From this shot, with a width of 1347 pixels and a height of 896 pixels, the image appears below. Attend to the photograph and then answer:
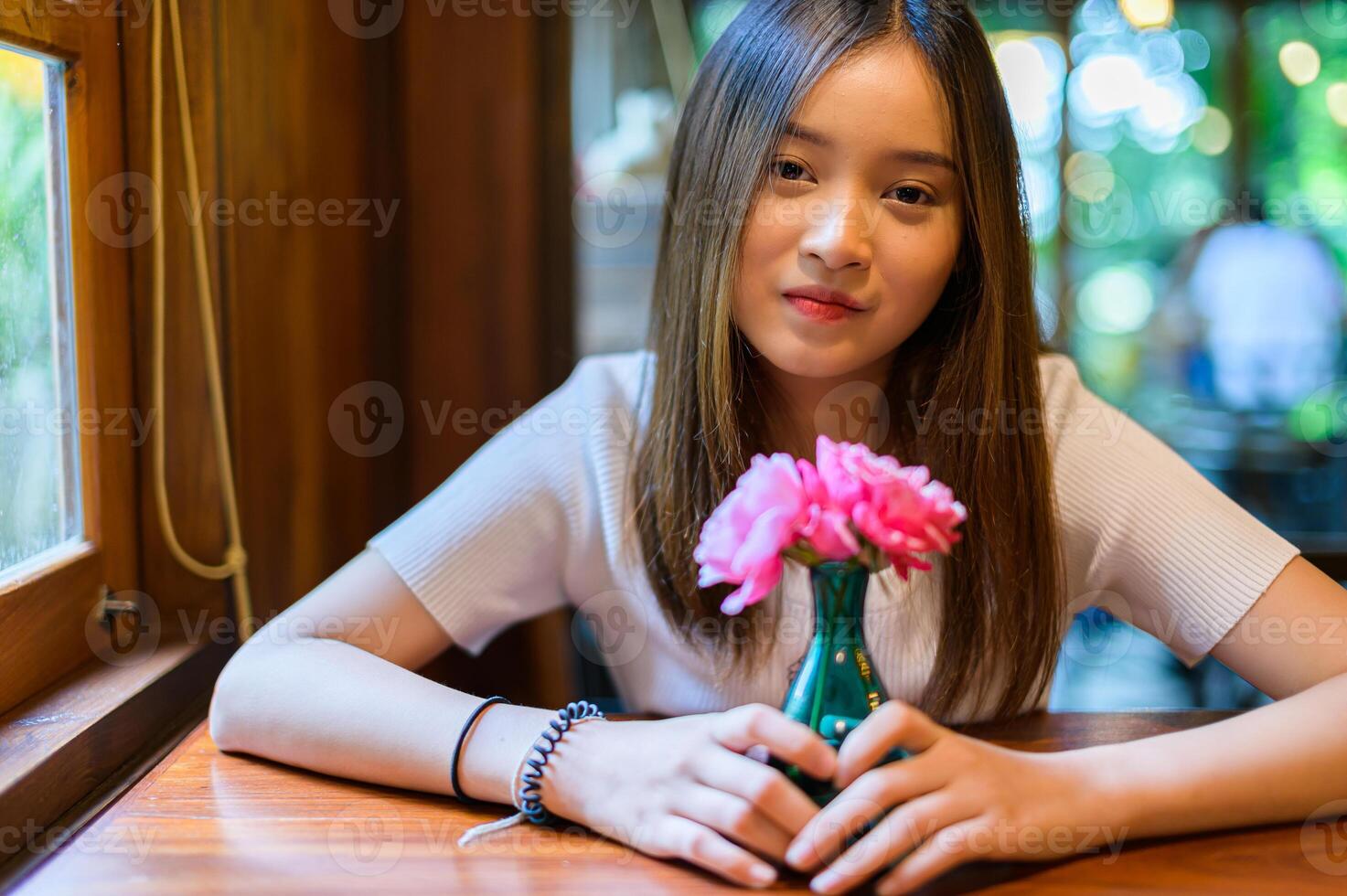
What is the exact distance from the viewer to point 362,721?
0.94 meters

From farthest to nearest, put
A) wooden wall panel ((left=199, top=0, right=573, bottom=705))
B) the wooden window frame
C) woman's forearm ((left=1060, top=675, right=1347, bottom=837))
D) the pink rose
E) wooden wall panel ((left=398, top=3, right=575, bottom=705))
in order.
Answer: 1. wooden wall panel ((left=398, top=3, right=575, bottom=705))
2. wooden wall panel ((left=199, top=0, right=573, bottom=705))
3. the wooden window frame
4. woman's forearm ((left=1060, top=675, right=1347, bottom=837))
5. the pink rose

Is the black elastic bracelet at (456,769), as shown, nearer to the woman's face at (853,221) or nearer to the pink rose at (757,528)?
the pink rose at (757,528)

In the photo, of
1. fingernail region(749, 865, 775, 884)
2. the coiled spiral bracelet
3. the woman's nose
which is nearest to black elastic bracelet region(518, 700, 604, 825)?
the coiled spiral bracelet

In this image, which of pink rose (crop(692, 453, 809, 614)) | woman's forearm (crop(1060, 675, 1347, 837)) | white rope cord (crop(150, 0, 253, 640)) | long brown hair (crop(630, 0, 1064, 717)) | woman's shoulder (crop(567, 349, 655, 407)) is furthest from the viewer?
woman's shoulder (crop(567, 349, 655, 407))

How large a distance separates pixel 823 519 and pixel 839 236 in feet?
1.23

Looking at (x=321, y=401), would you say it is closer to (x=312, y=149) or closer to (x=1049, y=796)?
(x=312, y=149)

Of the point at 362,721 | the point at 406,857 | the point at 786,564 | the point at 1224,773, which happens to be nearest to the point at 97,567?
the point at 362,721

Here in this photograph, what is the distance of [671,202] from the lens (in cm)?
121

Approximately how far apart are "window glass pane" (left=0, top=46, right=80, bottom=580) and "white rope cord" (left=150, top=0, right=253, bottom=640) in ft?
0.35

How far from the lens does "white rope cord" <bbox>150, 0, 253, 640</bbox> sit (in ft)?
3.88

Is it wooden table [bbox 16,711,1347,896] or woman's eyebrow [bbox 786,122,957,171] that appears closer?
wooden table [bbox 16,711,1347,896]

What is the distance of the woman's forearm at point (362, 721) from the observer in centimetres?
90

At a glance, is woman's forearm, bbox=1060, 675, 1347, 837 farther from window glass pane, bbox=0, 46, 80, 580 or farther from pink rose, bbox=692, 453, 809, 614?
window glass pane, bbox=0, 46, 80, 580

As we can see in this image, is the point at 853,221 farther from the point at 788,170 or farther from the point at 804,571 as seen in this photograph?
the point at 804,571
